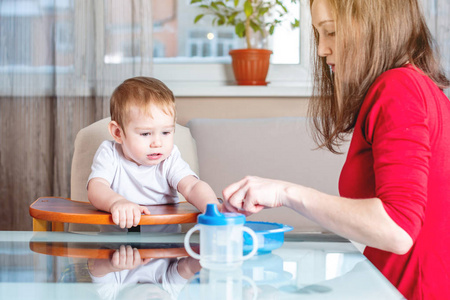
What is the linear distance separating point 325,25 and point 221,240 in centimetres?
55

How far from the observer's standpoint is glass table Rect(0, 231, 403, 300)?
76 cm

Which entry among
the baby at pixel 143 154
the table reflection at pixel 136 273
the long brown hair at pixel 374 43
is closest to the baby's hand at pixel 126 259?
the table reflection at pixel 136 273

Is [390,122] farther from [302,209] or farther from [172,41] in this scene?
[172,41]

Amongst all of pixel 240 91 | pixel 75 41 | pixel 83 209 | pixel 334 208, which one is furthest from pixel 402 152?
pixel 75 41

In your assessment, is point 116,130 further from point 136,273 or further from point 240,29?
point 240,29

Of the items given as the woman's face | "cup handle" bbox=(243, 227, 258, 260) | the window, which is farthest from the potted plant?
"cup handle" bbox=(243, 227, 258, 260)

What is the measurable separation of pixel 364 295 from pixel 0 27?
89.0 inches

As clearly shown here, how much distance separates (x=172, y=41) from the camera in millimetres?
2680

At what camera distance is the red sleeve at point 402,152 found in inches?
35.2

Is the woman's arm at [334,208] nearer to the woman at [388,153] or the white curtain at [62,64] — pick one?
the woman at [388,153]

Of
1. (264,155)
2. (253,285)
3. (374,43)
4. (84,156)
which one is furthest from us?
(264,155)

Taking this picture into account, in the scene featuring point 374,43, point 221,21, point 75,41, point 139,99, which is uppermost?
point 221,21

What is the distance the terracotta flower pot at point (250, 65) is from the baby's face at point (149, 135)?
3.49 feet

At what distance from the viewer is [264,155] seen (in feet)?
7.62
